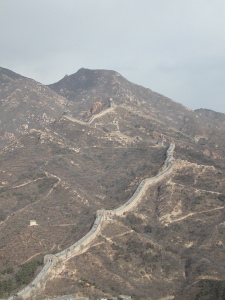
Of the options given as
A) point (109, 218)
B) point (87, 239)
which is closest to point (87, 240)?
point (87, 239)

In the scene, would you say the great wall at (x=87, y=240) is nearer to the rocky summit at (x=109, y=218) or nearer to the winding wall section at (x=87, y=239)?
the winding wall section at (x=87, y=239)

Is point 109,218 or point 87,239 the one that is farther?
point 109,218

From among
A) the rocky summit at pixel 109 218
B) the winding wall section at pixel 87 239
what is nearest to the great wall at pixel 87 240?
the winding wall section at pixel 87 239

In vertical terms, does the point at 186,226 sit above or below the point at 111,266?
above

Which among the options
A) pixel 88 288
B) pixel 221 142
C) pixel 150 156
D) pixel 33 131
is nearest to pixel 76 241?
pixel 88 288

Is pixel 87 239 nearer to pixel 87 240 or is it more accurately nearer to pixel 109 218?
pixel 87 240

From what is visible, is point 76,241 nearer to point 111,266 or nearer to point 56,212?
point 111,266
